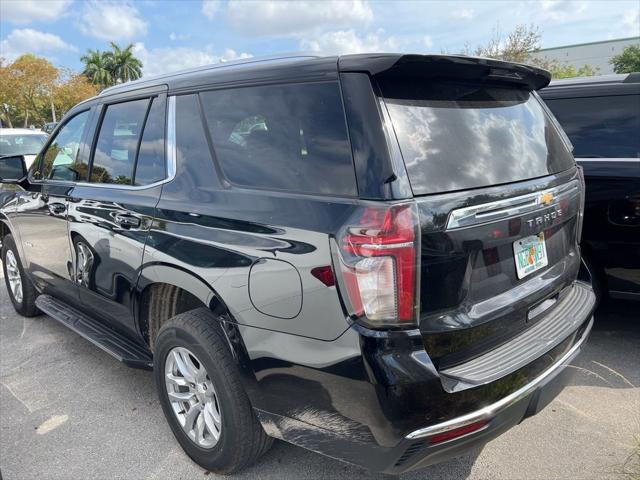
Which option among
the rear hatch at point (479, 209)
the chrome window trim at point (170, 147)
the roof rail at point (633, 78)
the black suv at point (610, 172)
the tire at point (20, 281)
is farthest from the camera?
the tire at point (20, 281)

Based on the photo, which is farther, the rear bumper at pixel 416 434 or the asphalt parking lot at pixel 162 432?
the asphalt parking lot at pixel 162 432

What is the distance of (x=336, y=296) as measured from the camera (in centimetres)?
180

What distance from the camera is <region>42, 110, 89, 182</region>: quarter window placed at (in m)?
3.58

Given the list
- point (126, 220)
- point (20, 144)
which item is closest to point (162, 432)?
point (126, 220)

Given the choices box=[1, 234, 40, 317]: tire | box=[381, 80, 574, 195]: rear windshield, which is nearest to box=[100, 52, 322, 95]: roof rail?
box=[381, 80, 574, 195]: rear windshield

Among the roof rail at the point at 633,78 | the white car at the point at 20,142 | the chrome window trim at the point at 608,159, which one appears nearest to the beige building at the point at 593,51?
the white car at the point at 20,142

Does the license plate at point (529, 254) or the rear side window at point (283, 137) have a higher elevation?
the rear side window at point (283, 137)

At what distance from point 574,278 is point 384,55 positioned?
1.61 m

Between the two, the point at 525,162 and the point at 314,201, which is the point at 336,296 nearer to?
the point at 314,201

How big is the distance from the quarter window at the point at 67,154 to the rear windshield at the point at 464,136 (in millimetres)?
2434

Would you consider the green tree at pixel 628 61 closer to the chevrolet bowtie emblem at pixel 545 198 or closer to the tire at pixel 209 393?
the chevrolet bowtie emblem at pixel 545 198

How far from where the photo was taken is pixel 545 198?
7.44ft

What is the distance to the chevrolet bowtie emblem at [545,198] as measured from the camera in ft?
7.34

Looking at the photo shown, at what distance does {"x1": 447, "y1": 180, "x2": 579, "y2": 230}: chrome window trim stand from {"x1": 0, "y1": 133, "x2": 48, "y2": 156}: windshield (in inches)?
416
